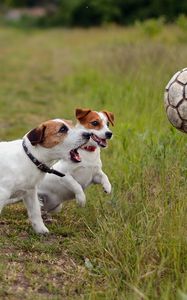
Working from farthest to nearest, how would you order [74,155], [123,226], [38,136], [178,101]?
[178,101]
[74,155]
[38,136]
[123,226]

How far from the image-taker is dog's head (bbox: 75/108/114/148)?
584 cm

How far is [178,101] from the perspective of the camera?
18.9ft

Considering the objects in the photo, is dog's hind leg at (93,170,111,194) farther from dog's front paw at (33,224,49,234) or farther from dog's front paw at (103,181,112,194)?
dog's front paw at (33,224,49,234)

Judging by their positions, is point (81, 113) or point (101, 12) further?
point (101, 12)

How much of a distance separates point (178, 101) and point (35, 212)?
1.47 m

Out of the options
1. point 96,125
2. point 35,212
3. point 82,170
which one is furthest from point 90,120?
point 35,212

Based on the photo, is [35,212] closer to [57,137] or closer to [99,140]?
[57,137]

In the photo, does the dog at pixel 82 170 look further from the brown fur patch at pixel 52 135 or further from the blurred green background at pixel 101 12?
the blurred green background at pixel 101 12

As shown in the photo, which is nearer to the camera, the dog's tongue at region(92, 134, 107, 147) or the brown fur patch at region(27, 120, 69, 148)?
the brown fur patch at region(27, 120, 69, 148)

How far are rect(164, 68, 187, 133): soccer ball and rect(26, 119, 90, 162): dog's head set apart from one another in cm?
88

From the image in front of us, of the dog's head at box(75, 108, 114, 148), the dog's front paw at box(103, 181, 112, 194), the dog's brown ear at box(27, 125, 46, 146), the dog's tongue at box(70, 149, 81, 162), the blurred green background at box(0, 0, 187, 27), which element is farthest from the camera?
the blurred green background at box(0, 0, 187, 27)

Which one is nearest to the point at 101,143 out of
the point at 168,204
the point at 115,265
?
the point at 168,204

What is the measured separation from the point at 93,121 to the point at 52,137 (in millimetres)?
675

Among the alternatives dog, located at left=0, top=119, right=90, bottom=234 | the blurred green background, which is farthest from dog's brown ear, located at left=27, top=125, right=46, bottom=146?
the blurred green background
